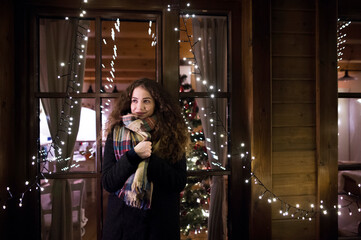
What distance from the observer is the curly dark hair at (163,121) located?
1.40 metres

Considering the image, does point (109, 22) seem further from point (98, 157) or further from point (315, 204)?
point (315, 204)

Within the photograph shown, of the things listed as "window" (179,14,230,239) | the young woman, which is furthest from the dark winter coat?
"window" (179,14,230,239)

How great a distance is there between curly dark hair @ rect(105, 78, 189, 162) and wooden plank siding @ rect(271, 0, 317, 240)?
0.71 m

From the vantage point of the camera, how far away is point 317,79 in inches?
68.7

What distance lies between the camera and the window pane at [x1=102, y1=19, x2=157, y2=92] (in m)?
1.98

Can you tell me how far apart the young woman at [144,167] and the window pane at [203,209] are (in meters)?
0.52

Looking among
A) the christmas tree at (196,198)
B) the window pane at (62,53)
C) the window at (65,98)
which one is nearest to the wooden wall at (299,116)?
the christmas tree at (196,198)

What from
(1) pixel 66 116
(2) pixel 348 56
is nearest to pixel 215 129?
(1) pixel 66 116

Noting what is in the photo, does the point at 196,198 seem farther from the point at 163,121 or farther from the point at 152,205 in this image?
the point at 163,121

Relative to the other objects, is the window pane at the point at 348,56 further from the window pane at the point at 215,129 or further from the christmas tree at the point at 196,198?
the christmas tree at the point at 196,198

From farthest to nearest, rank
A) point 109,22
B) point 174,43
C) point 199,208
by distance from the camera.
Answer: point 199,208 < point 109,22 < point 174,43

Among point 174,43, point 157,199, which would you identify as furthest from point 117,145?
point 174,43

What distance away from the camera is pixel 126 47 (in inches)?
112

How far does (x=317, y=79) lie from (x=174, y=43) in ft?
3.33
